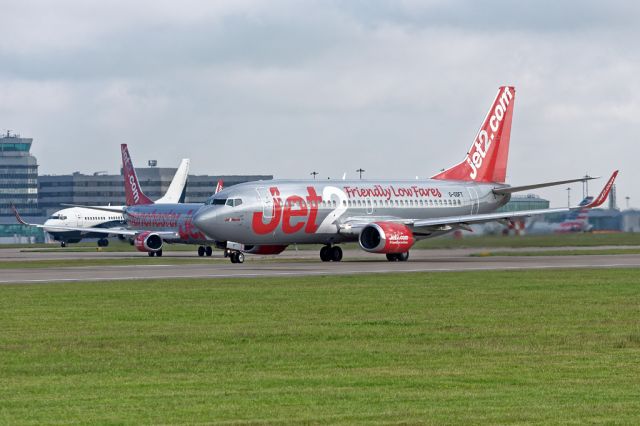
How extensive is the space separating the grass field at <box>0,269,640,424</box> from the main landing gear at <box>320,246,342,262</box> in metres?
26.6

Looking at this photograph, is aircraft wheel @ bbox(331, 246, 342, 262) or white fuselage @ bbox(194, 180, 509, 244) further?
aircraft wheel @ bbox(331, 246, 342, 262)

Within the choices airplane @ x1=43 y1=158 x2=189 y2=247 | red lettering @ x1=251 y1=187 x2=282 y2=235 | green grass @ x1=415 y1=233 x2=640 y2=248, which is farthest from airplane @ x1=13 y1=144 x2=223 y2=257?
airplane @ x1=43 y1=158 x2=189 y2=247

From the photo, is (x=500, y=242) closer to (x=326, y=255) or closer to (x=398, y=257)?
(x=398, y=257)

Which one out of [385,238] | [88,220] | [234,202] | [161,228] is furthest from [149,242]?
[88,220]

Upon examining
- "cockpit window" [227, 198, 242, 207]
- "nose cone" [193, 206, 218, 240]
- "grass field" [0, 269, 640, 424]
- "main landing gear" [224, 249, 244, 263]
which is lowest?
"grass field" [0, 269, 640, 424]

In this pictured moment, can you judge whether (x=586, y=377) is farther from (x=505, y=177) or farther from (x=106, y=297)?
(x=505, y=177)

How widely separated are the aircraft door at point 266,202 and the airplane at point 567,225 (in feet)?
50.7

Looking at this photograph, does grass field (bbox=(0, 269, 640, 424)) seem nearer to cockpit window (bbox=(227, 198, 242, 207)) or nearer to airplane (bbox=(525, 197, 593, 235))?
cockpit window (bbox=(227, 198, 242, 207))

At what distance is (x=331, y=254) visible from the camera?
63688 millimetres

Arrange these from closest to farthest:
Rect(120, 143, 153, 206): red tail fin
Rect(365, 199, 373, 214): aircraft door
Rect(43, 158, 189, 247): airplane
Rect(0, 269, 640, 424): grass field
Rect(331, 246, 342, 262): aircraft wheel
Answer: Rect(0, 269, 640, 424): grass field < Rect(331, 246, 342, 262): aircraft wheel < Rect(365, 199, 373, 214): aircraft door < Rect(120, 143, 153, 206): red tail fin < Rect(43, 158, 189, 247): airplane

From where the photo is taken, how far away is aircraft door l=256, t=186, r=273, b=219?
198 feet

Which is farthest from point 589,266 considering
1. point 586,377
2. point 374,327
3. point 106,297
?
point 586,377

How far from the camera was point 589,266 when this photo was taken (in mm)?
50438

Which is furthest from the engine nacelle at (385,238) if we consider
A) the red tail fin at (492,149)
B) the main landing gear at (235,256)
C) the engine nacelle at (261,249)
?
the red tail fin at (492,149)
